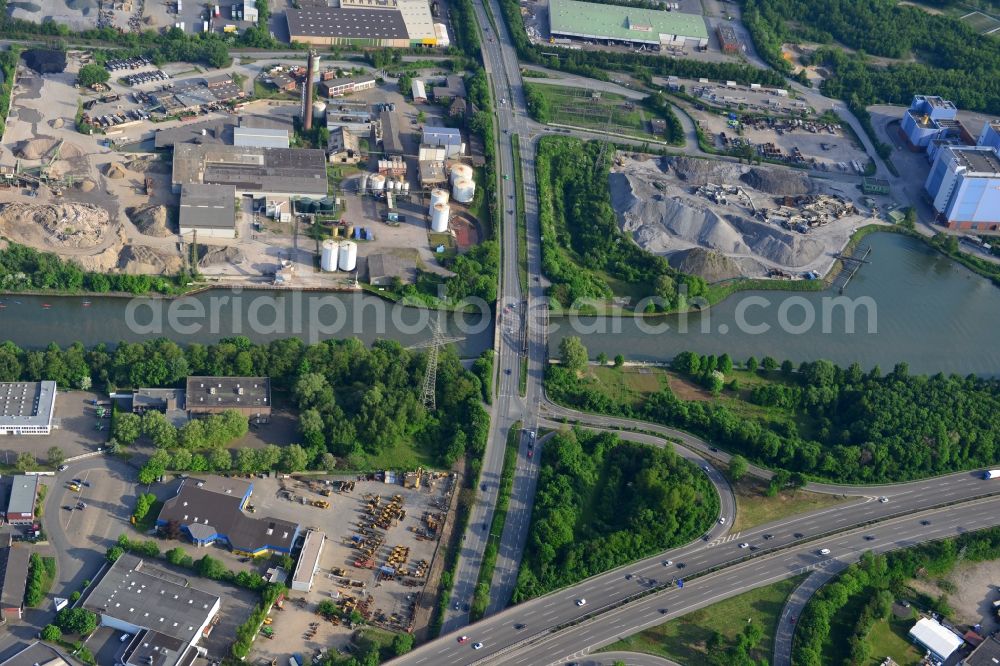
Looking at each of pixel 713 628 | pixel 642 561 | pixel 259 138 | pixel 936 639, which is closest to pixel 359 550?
pixel 642 561

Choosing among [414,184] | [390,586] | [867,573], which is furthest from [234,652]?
[414,184]

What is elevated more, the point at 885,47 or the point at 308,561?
the point at 885,47

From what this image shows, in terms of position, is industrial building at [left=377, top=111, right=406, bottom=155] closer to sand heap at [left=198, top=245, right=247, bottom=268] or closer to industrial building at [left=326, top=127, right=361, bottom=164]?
industrial building at [left=326, top=127, right=361, bottom=164]

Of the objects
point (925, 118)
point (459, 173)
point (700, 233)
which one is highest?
point (925, 118)

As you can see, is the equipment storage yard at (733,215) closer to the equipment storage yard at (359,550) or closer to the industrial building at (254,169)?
the industrial building at (254,169)

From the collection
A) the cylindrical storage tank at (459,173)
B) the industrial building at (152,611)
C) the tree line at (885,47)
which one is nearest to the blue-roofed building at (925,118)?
the tree line at (885,47)

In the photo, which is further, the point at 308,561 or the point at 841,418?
the point at 841,418

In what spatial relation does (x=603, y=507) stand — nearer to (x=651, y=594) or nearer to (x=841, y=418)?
(x=651, y=594)
